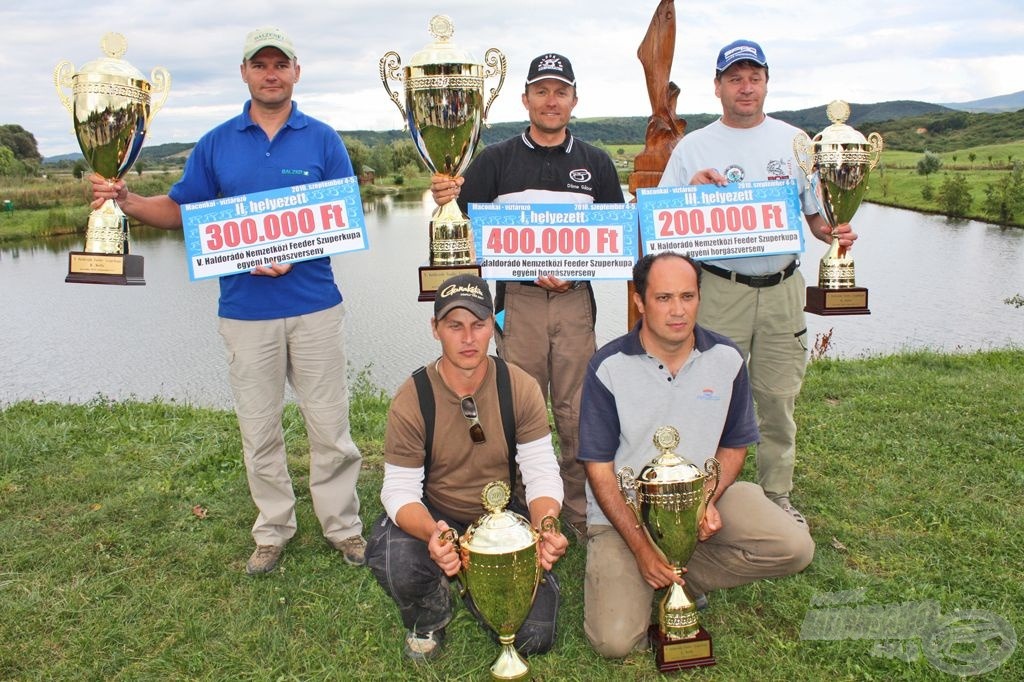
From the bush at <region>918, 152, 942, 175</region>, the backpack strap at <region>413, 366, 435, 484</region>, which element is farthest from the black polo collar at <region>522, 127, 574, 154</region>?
the bush at <region>918, 152, 942, 175</region>

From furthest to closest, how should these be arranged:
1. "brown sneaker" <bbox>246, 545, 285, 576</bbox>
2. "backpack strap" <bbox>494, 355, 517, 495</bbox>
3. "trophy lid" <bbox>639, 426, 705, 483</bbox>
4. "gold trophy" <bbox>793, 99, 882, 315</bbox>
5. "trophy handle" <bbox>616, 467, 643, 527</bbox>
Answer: "gold trophy" <bbox>793, 99, 882, 315</bbox> → "brown sneaker" <bbox>246, 545, 285, 576</bbox> → "backpack strap" <bbox>494, 355, 517, 495</bbox> → "trophy handle" <bbox>616, 467, 643, 527</bbox> → "trophy lid" <bbox>639, 426, 705, 483</bbox>

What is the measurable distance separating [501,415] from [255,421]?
59.6 inches

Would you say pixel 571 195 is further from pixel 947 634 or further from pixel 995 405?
pixel 995 405

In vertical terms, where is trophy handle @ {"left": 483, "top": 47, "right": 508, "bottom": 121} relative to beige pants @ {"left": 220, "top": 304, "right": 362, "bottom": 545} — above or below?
above

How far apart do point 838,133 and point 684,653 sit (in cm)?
284

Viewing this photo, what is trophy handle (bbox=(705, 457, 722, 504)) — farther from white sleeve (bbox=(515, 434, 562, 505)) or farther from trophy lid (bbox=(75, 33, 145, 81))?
trophy lid (bbox=(75, 33, 145, 81))

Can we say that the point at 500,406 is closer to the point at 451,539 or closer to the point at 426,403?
the point at 426,403

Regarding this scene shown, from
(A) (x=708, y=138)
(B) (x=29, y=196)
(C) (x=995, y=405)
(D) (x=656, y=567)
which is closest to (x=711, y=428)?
(D) (x=656, y=567)

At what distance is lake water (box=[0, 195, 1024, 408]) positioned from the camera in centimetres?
1195

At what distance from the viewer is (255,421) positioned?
13.1 feet

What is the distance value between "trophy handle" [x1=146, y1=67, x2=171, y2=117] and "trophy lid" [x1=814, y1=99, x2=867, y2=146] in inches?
136

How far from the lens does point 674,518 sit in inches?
119

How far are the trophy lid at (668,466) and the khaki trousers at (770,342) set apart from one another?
1331mm

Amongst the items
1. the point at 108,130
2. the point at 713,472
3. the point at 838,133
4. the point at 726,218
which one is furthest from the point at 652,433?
the point at 108,130
